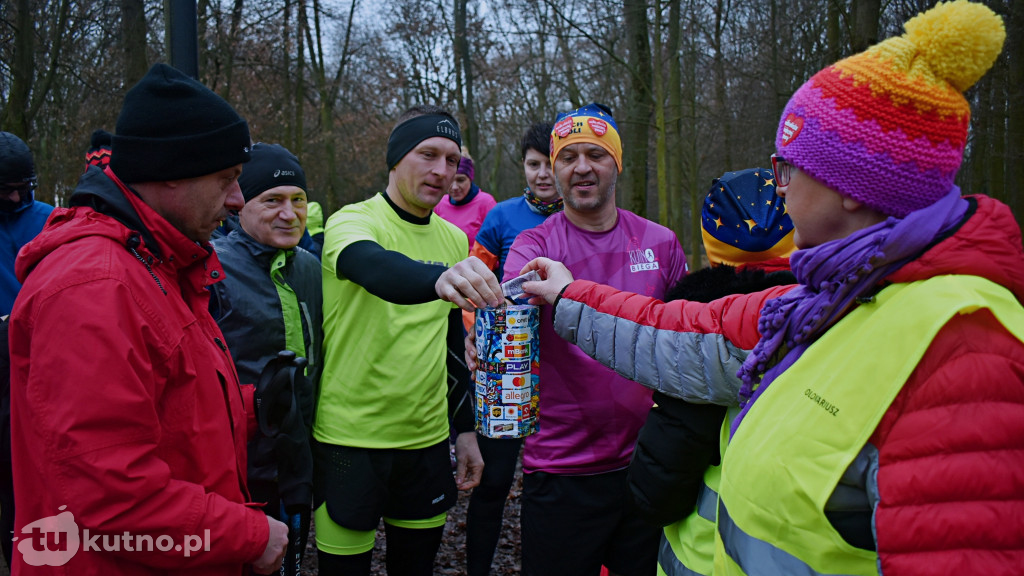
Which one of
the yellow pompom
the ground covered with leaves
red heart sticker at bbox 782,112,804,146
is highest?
the yellow pompom

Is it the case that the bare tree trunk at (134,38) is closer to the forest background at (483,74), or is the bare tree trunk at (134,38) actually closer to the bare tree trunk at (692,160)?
the forest background at (483,74)

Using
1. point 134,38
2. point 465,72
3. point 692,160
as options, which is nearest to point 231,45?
point 134,38

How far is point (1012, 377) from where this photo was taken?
3.54 ft

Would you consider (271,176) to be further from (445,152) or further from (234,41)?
(234,41)

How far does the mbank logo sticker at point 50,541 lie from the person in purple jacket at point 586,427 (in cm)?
158

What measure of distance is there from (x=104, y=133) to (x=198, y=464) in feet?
8.18

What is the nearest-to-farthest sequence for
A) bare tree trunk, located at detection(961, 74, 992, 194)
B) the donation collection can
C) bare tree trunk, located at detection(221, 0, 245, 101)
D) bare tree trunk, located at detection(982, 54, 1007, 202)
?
the donation collection can, bare tree trunk, located at detection(982, 54, 1007, 202), bare tree trunk, located at detection(961, 74, 992, 194), bare tree trunk, located at detection(221, 0, 245, 101)

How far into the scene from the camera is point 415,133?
3.22 meters

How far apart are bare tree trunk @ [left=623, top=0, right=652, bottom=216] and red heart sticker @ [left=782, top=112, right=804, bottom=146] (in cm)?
746

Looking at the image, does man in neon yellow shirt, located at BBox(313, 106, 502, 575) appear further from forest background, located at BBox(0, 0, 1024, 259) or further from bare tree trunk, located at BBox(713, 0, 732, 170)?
bare tree trunk, located at BBox(713, 0, 732, 170)

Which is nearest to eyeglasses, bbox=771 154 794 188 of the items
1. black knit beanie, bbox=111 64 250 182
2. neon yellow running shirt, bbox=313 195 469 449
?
black knit beanie, bbox=111 64 250 182

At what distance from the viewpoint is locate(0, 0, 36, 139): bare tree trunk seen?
26.6 ft

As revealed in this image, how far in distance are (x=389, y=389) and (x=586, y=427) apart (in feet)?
2.95

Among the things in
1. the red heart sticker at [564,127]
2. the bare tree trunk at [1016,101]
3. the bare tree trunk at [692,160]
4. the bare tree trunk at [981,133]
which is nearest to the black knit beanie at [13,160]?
the red heart sticker at [564,127]
